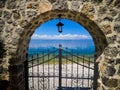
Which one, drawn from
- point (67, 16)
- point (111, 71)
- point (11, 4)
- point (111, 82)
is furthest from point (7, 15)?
point (111, 82)

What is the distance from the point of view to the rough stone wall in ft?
16.5

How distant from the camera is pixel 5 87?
5.09 m

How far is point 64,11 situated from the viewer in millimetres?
5348

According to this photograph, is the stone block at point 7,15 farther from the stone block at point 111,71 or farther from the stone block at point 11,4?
the stone block at point 111,71

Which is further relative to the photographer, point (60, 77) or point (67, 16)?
point (60, 77)

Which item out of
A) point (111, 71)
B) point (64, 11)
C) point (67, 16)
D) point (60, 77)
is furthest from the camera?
point (60, 77)

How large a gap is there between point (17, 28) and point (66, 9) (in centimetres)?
131

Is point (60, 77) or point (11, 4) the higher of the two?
point (11, 4)

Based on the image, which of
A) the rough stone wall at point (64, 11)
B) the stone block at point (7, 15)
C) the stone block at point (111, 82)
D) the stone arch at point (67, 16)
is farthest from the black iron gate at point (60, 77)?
the stone block at point (7, 15)

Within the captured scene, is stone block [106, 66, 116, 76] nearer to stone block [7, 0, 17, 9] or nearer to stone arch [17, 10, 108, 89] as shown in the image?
stone arch [17, 10, 108, 89]

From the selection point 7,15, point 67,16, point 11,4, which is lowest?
point 7,15

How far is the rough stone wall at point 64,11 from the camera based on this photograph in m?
5.04

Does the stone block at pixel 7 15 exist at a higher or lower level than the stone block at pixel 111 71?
higher

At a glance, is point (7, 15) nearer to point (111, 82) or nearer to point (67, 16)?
point (67, 16)
